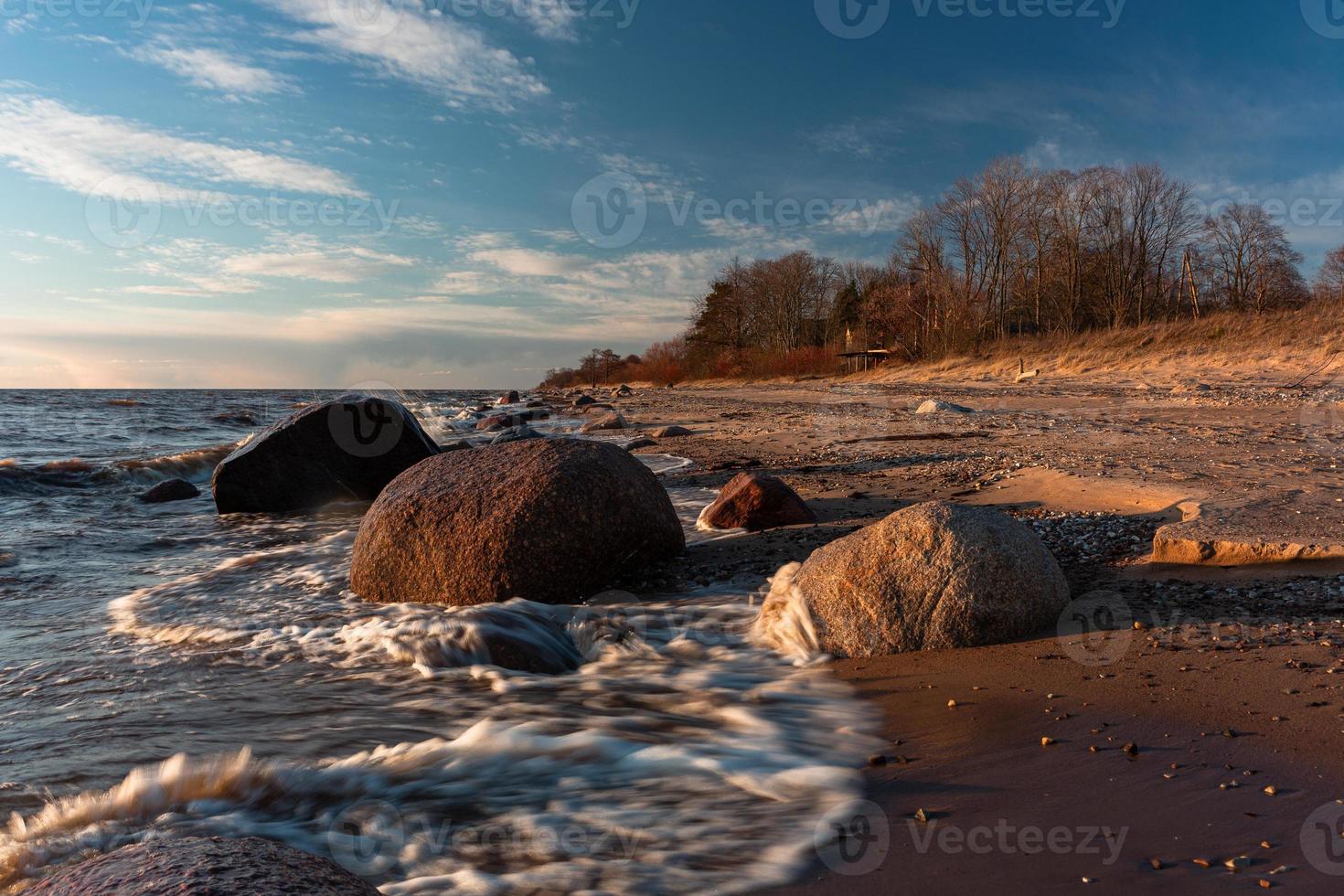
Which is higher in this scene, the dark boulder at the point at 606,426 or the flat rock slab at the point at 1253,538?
the dark boulder at the point at 606,426

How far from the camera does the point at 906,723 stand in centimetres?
327

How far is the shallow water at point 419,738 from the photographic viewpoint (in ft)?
8.39

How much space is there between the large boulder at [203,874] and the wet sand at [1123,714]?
55.3 inches

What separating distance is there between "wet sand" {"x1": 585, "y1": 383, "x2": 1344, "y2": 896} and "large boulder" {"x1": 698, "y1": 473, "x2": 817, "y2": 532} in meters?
0.26

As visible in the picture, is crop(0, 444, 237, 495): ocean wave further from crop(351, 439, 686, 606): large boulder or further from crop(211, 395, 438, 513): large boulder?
crop(351, 439, 686, 606): large boulder

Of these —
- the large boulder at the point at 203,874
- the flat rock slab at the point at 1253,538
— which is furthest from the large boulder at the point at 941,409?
the large boulder at the point at 203,874

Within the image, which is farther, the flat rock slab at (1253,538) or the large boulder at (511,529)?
the large boulder at (511,529)

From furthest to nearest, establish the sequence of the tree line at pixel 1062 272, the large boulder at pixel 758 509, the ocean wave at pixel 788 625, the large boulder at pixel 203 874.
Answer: the tree line at pixel 1062 272 → the large boulder at pixel 758 509 → the ocean wave at pixel 788 625 → the large boulder at pixel 203 874

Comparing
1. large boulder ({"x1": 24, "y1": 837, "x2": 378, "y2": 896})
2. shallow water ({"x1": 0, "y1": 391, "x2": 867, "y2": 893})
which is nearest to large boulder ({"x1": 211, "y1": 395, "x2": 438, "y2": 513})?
shallow water ({"x1": 0, "y1": 391, "x2": 867, "y2": 893})

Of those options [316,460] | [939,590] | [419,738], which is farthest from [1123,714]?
[316,460]

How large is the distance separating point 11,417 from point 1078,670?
38597mm

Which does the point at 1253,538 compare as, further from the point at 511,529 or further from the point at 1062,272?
the point at 1062,272

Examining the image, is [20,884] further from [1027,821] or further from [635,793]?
[1027,821]

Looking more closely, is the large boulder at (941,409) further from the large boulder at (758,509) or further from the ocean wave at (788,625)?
the ocean wave at (788,625)
